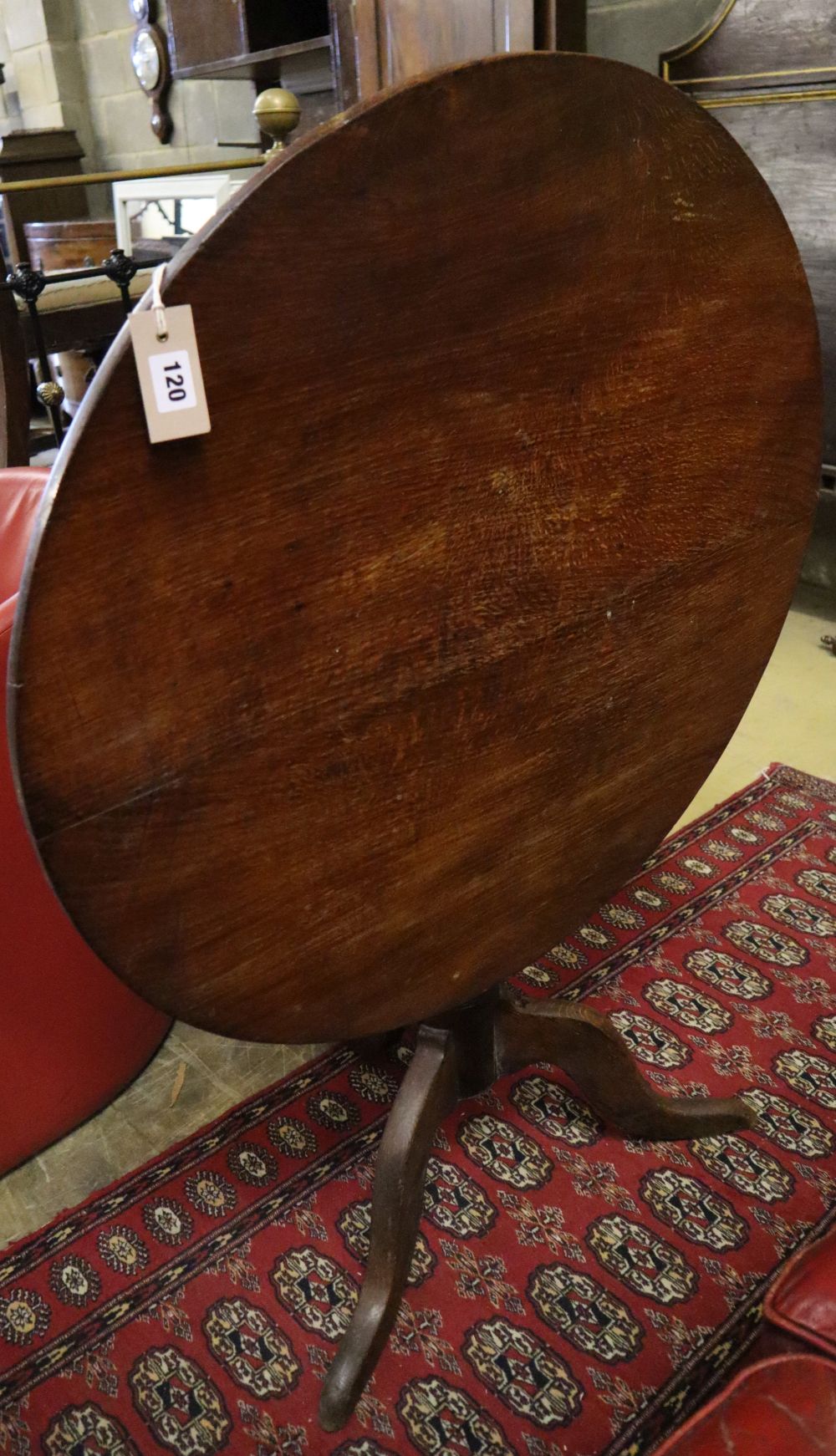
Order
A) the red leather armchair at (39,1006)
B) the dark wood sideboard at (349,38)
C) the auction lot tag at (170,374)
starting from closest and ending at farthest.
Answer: the auction lot tag at (170,374)
the red leather armchair at (39,1006)
the dark wood sideboard at (349,38)

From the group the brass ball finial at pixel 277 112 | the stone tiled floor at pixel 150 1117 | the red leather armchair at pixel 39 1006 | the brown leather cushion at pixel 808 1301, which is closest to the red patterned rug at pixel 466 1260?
the stone tiled floor at pixel 150 1117

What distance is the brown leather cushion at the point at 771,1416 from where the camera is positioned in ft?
2.32

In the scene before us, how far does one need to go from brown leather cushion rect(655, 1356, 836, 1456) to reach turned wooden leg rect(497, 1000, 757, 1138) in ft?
2.01

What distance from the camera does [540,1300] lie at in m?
1.28

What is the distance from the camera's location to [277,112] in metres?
1.74

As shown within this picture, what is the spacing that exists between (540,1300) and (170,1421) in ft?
1.38

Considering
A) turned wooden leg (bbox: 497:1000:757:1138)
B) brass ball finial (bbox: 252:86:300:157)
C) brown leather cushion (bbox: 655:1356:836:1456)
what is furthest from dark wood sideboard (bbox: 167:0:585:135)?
brown leather cushion (bbox: 655:1356:836:1456)

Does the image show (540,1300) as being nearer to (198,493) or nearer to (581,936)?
(581,936)

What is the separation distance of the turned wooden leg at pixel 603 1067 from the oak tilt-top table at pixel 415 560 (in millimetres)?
241

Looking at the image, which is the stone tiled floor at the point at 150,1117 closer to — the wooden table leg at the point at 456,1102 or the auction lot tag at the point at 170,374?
the wooden table leg at the point at 456,1102

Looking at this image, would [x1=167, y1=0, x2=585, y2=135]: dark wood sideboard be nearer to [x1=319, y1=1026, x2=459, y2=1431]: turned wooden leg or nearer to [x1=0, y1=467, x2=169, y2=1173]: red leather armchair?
[x1=0, y1=467, x2=169, y2=1173]: red leather armchair

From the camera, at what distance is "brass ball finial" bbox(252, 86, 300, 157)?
173 centimetres

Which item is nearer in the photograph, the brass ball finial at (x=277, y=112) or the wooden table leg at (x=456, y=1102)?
the wooden table leg at (x=456, y=1102)

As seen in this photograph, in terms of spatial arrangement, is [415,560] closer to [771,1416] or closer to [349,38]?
[771,1416]
